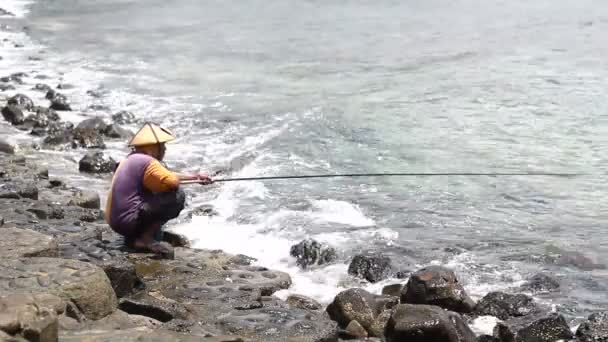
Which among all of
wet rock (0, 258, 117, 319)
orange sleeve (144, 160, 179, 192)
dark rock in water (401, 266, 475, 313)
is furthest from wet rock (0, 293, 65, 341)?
dark rock in water (401, 266, 475, 313)

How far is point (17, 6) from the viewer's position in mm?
41031

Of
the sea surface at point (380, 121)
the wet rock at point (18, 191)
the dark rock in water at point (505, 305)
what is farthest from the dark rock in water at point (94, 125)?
the dark rock in water at point (505, 305)

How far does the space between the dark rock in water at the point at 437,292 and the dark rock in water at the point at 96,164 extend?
21.1 ft

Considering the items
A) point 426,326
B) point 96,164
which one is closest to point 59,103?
point 96,164

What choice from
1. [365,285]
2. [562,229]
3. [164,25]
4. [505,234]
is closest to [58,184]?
[365,285]

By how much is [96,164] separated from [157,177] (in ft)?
18.0

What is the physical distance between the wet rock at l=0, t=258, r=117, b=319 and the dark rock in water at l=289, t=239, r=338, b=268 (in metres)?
3.21

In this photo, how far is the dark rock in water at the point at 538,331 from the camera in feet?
23.5

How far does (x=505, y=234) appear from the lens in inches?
409

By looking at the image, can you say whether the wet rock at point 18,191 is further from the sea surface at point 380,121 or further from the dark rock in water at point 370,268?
the dark rock in water at point 370,268

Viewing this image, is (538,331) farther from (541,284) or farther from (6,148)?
(6,148)

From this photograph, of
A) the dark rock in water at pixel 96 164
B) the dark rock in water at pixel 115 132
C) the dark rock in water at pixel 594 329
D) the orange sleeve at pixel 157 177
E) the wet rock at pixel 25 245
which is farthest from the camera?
the dark rock in water at pixel 115 132

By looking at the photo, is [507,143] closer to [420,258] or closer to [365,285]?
[420,258]

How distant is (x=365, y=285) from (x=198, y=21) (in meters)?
24.9
